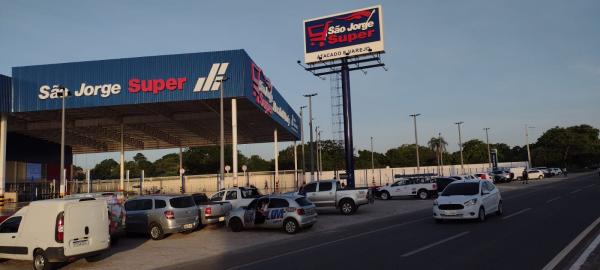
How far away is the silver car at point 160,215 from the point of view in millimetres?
17828

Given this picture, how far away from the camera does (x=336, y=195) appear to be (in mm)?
25312

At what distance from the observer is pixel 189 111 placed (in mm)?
39594

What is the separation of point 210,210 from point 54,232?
8.54 m

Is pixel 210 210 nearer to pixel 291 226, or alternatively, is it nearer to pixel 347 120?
pixel 291 226

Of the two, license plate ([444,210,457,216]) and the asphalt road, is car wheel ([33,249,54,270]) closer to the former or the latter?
the asphalt road

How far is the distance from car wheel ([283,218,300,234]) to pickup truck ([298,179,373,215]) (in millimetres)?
7272

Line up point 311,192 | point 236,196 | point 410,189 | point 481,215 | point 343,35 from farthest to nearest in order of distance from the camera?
point 343,35
point 410,189
point 311,192
point 236,196
point 481,215

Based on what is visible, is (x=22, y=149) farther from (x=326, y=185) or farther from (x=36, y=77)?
(x=326, y=185)

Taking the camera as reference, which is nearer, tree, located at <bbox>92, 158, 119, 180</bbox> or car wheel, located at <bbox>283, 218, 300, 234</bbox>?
car wheel, located at <bbox>283, 218, 300, 234</bbox>

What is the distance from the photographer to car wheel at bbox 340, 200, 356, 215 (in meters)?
25.0

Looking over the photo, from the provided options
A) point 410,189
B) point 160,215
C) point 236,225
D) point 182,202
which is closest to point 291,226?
point 236,225

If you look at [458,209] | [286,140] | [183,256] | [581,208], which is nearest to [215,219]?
[183,256]

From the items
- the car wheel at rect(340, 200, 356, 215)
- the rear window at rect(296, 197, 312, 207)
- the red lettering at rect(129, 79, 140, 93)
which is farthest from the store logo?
the rear window at rect(296, 197, 312, 207)

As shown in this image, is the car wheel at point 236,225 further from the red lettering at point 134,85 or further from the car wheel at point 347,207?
the red lettering at point 134,85
